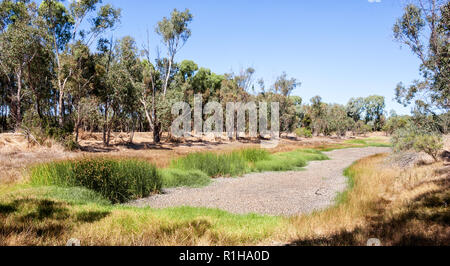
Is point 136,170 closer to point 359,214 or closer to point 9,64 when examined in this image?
point 359,214

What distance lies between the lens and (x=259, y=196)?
10.1m

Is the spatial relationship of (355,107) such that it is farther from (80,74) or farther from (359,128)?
(80,74)

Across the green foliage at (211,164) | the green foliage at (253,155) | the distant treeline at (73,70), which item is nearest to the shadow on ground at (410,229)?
the green foliage at (211,164)

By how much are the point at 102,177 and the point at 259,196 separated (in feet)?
19.8

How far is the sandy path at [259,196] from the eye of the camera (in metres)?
8.43

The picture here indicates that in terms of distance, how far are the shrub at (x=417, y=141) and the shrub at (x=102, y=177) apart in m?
12.6

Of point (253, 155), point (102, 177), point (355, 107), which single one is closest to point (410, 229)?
point (102, 177)

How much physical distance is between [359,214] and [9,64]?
3061 cm
